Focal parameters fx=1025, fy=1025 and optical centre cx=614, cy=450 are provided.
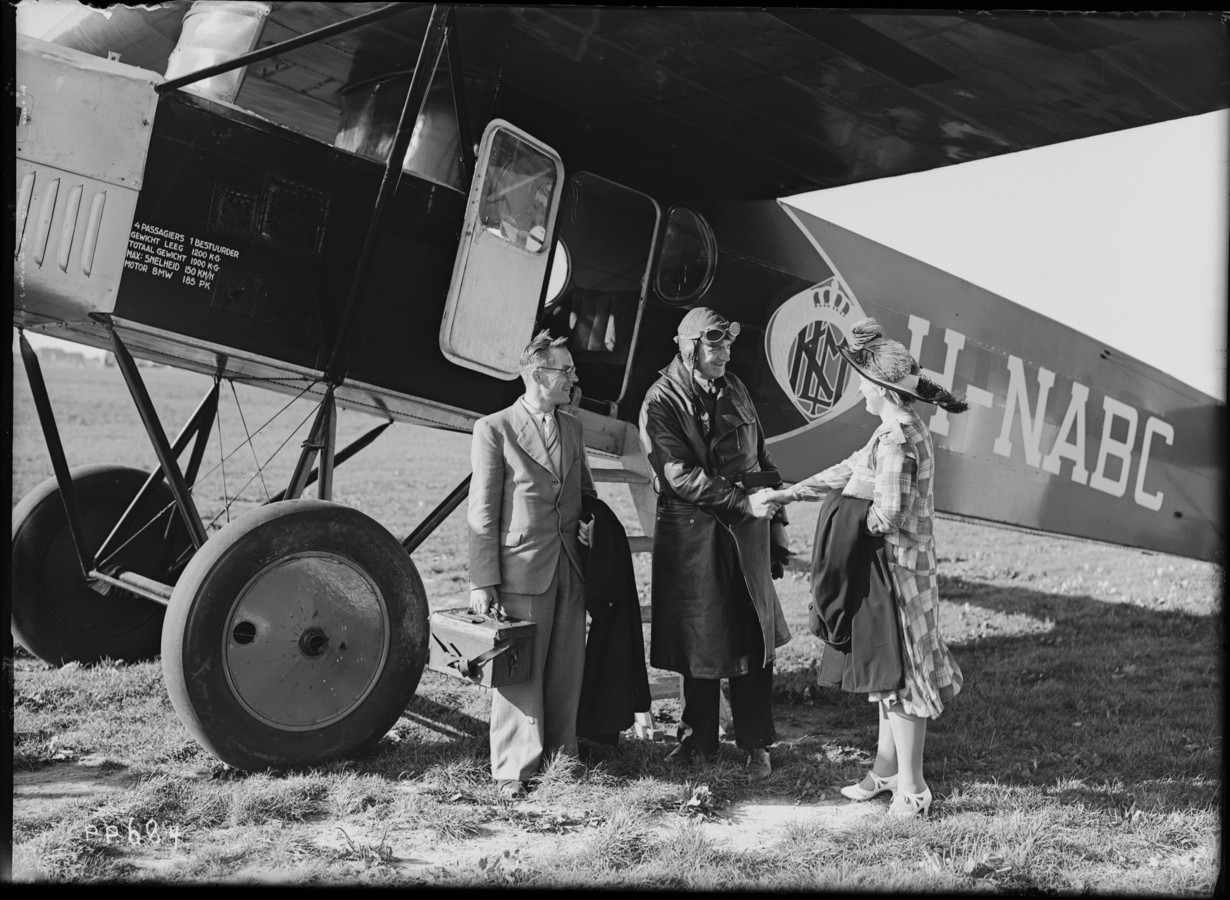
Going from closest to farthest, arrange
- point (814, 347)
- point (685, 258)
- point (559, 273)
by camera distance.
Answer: point (559, 273) < point (685, 258) < point (814, 347)

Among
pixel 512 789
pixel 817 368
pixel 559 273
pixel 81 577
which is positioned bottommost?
pixel 512 789

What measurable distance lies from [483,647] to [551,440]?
90 centimetres

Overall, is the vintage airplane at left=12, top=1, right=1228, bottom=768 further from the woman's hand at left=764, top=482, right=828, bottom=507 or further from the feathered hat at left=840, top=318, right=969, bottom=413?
the woman's hand at left=764, top=482, right=828, bottom=507

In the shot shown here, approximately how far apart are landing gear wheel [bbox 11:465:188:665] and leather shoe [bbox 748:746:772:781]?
3208mm

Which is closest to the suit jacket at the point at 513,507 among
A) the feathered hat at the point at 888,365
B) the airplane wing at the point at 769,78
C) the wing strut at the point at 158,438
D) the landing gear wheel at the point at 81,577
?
the wing strut at the point at 158,438

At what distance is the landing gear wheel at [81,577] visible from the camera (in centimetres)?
547

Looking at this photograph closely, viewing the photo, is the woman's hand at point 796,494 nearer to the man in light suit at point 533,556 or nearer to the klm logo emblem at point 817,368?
the man in light suit at point 533,556

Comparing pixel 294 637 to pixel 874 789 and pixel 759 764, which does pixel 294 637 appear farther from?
pixel 874 789

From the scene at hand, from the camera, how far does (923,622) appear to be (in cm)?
399

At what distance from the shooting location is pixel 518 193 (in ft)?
16.7

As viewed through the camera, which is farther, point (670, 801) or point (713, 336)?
point (713, 336)

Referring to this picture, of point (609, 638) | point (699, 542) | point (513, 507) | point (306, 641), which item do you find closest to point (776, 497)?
point (699, 542)

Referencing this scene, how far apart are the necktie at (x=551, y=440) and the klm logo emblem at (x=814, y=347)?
2.34 m

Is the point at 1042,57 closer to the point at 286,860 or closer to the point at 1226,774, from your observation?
the point at 1226,774
